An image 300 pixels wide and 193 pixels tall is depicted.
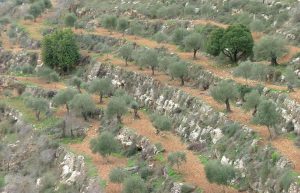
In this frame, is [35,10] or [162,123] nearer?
[162,123]

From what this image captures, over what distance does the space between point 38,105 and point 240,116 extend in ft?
92.4

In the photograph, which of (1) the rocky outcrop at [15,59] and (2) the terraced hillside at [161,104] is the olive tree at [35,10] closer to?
(2) the terraced hillside at [161,104]

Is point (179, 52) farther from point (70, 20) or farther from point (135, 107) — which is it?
point (70, 20)

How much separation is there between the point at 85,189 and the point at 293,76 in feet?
84.1

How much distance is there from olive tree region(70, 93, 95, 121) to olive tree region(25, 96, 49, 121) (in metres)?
5.07

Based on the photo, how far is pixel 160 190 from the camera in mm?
48812

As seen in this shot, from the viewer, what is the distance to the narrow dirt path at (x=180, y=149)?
47.3 metres

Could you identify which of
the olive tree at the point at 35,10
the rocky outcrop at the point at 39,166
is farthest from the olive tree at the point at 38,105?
the olive tree at the point at 35,10

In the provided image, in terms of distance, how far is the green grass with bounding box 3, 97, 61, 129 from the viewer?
69387 millimetres

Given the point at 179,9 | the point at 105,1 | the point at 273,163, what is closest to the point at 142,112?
the point at 273,163

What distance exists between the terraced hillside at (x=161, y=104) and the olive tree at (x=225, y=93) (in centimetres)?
14

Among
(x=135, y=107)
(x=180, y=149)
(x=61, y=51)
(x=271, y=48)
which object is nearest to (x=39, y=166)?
(x=135, y=107)

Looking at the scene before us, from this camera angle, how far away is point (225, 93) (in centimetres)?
5619

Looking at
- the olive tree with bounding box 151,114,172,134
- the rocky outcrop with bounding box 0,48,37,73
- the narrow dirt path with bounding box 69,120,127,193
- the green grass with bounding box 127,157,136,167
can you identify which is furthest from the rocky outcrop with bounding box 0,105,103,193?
the rocky outcrop with bounding box 0,48,37,73
